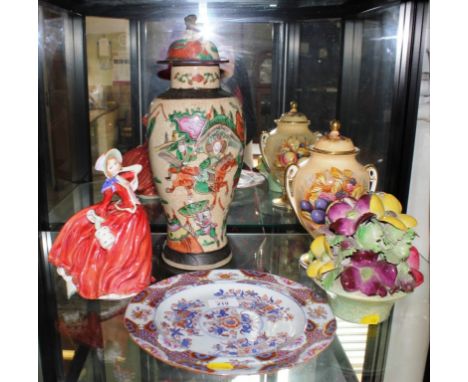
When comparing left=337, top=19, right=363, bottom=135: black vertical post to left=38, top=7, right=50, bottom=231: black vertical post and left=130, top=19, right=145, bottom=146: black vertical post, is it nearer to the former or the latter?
left=130, top=19, right=145, bottom=146: black vertical post

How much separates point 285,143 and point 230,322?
15.8 inches

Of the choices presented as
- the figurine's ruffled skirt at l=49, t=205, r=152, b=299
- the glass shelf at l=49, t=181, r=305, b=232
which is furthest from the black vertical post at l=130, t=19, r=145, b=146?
the figurine's ruffled skirt at l=49, t=205, r=152, b=299

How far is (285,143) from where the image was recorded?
91 centimetres

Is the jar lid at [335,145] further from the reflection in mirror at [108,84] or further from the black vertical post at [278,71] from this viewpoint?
the reflection in mirror at [108,84]

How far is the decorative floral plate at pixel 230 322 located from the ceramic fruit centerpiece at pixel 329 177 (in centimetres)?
12

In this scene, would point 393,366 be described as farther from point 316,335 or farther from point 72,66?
point 72,66

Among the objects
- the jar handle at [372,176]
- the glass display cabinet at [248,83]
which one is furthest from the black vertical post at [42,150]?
the jar handle at [372,176]

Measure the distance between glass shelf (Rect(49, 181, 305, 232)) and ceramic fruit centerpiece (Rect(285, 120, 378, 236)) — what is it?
137mm

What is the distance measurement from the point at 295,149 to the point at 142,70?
0.33 m

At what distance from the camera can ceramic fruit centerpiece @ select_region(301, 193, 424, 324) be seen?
58 cm

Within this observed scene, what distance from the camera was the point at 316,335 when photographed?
564 mm

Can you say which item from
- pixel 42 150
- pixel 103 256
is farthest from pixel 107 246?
pixel 42 150

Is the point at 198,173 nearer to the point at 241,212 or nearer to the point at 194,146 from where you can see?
the point at 194,146

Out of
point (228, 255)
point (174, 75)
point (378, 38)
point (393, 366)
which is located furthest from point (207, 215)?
point (378, 38)
